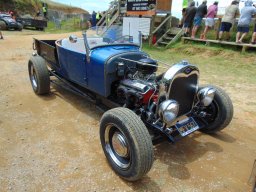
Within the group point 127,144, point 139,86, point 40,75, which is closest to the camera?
point 127,144

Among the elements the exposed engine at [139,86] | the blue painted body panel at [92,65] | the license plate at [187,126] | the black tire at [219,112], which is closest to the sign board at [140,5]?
the blue painted body panel at [92,65]

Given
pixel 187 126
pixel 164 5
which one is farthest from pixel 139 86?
pixel 164 5

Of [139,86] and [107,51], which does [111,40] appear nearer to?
[107,51]

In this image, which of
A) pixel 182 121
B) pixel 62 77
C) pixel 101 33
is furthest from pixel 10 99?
pixel 182 121

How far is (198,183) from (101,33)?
133 inches

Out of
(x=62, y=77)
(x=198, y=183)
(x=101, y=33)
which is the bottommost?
(x=198, y=183)

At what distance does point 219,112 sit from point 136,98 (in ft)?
4.21

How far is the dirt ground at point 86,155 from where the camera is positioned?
3.10m

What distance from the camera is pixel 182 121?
12.0 feet

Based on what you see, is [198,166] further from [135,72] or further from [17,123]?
[17,123]

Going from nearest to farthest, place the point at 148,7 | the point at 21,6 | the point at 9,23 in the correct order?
the point at 148,7
the point at 9,23
the point at 21,6

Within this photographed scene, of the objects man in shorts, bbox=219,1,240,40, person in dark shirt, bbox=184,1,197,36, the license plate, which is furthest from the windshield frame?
person in dark shirt, bbox=184,1,197,36

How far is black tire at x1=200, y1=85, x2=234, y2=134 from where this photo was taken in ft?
12.8

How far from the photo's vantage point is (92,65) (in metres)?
4.27
